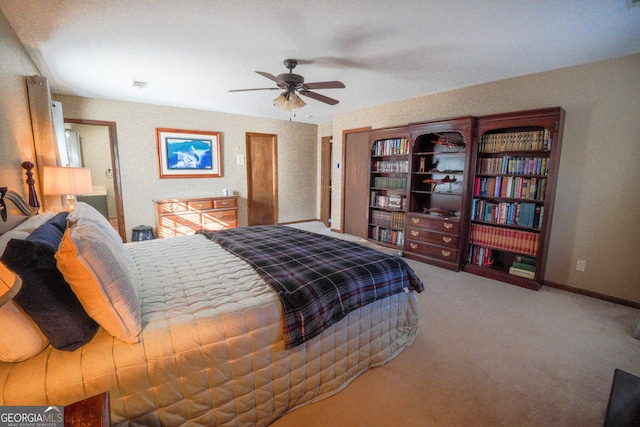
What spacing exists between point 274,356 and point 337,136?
15.6 feet

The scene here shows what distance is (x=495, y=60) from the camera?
9.18ft

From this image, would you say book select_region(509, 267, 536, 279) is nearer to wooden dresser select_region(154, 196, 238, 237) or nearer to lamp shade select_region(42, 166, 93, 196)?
wooden dresser select_region(154, 196, 238, 237)

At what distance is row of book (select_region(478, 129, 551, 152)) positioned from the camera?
120 inches

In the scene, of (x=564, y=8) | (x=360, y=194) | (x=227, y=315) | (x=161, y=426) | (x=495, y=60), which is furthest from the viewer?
(x=360, y=194)

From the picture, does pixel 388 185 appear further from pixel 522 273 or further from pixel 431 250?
pixel 522 273

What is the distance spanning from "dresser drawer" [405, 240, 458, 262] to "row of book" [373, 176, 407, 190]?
885mm

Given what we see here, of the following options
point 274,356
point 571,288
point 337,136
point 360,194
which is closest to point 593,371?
point 571,288

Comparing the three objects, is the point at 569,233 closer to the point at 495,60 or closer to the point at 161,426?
the point at 495,60

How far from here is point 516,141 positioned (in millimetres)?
3197

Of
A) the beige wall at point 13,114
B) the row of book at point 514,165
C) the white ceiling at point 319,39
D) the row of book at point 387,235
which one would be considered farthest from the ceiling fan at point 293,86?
the row of book at point 387,235

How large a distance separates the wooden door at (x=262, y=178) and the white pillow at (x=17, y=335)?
16.1 ft

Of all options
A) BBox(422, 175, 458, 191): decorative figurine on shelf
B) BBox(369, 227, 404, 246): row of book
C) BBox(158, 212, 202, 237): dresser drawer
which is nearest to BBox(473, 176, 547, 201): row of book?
BBox(422, 175, 458, 191): decorative figurine on shelf

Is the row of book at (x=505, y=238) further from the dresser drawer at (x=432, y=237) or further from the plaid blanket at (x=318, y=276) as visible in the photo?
the plaid blanket at (x=318, y=276)

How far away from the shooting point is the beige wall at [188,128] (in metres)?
4.49
